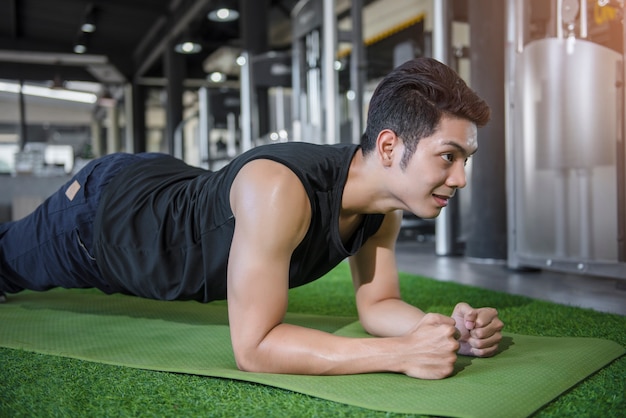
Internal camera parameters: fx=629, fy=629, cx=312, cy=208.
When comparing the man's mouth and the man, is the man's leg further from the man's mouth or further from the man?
the man's mouth

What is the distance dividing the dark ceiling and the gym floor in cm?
605

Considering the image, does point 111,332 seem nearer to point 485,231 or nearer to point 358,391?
point 358,391

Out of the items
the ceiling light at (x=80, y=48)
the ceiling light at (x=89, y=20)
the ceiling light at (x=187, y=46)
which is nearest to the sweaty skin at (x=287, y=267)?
the ceiling light at (x=187, y=46)

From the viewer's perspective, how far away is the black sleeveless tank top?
1388mm

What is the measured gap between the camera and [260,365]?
4.18 ft

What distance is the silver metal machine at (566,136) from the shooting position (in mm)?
2709

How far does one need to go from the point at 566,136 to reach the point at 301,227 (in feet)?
6.77

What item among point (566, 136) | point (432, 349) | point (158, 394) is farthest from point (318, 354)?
point (566, 136)

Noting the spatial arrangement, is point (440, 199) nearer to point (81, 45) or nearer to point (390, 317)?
point (390, 317)

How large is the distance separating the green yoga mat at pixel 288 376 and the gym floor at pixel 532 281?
87cm

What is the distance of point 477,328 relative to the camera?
139 centimetres

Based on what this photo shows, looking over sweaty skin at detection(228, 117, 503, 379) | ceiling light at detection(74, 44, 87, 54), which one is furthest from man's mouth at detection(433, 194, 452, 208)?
ceiling light at detection(74, 44, 87, 54)

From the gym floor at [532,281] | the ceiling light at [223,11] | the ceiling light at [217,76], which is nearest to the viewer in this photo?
the gym floor at [532,281]

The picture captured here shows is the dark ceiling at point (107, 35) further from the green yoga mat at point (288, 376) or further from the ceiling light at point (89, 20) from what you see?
the green yoga mat at point (288, 376)
